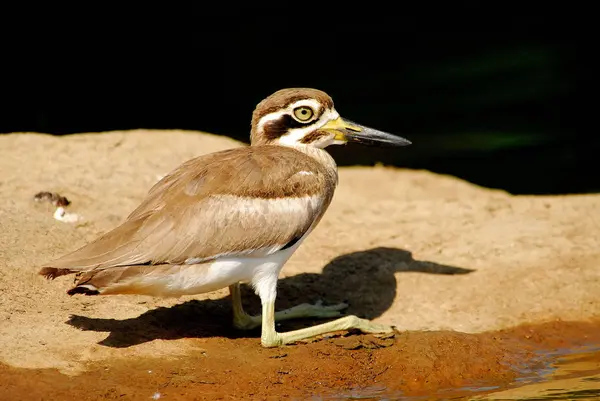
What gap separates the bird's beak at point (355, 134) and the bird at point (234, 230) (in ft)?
0.70

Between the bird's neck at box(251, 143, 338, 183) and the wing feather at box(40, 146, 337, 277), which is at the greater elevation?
the bird's neck at box(251, 143, 338, 183)

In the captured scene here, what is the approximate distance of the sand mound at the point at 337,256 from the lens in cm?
736

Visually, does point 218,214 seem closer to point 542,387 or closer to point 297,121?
Answer: point 297,121

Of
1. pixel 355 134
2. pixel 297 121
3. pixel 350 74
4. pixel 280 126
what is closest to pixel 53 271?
pixel 280 126

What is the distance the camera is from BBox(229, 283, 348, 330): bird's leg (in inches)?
304

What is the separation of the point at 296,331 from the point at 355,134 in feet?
5.74

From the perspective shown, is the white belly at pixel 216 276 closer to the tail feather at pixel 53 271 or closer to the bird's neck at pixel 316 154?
the tail feather at pixel 53 271

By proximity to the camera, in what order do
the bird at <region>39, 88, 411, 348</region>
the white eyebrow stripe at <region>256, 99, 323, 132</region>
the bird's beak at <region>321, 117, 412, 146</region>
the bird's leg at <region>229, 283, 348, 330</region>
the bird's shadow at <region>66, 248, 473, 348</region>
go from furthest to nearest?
the bird's beak at <region>321, 117, 412, 146</region>
the white eyebrow stripe at <region>256, 99, 323, 132</region>
the bird's leg at <region>229, 283, 348, 330</region>
the bird's shadow at <region>66, 248, 473, 348</region>
the bird at <region>39, 88, 411, 348</region>

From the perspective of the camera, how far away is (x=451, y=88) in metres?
15.6

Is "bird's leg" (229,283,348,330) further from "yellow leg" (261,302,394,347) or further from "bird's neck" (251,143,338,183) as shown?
"bird's neck" (251,143,338,183)

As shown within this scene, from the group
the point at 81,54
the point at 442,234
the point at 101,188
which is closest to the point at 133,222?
the point at 101,188

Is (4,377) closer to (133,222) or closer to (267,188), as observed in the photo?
(133,222)

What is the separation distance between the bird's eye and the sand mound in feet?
4.80

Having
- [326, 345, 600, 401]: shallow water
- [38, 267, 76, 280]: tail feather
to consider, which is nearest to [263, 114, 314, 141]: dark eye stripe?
[38, 267, 76, 280]: tail feather
